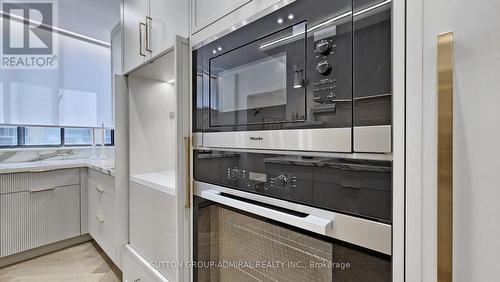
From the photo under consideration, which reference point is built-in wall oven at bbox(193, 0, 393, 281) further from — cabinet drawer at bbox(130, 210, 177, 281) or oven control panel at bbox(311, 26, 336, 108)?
cabinet drawer at bbox(130, 210, 177, 281)

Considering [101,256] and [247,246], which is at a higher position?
[247,246]

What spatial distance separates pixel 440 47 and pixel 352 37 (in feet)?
0.58

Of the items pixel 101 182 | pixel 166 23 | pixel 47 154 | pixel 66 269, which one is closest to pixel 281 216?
pixel 166 23

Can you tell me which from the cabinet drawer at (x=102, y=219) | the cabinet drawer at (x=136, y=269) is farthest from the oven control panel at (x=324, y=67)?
the cabinet drawer at (x=102, y=219)

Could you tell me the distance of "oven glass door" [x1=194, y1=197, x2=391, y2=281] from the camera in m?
0.54

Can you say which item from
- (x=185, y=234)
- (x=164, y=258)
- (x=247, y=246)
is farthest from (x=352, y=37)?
(x=164, y=258)

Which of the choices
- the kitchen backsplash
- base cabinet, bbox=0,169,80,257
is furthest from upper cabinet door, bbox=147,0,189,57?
the kitchen backsplash

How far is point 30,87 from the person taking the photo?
248 centimetres

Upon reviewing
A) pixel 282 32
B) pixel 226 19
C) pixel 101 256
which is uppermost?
pixel 226 19

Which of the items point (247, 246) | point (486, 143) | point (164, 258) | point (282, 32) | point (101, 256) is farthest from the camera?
point (101, 256)

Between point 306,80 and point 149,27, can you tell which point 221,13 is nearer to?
point 306,80

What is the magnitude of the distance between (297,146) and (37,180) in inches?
102

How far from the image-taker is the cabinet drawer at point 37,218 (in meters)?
2.00

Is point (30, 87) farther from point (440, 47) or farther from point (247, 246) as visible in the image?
point (440, 47)
